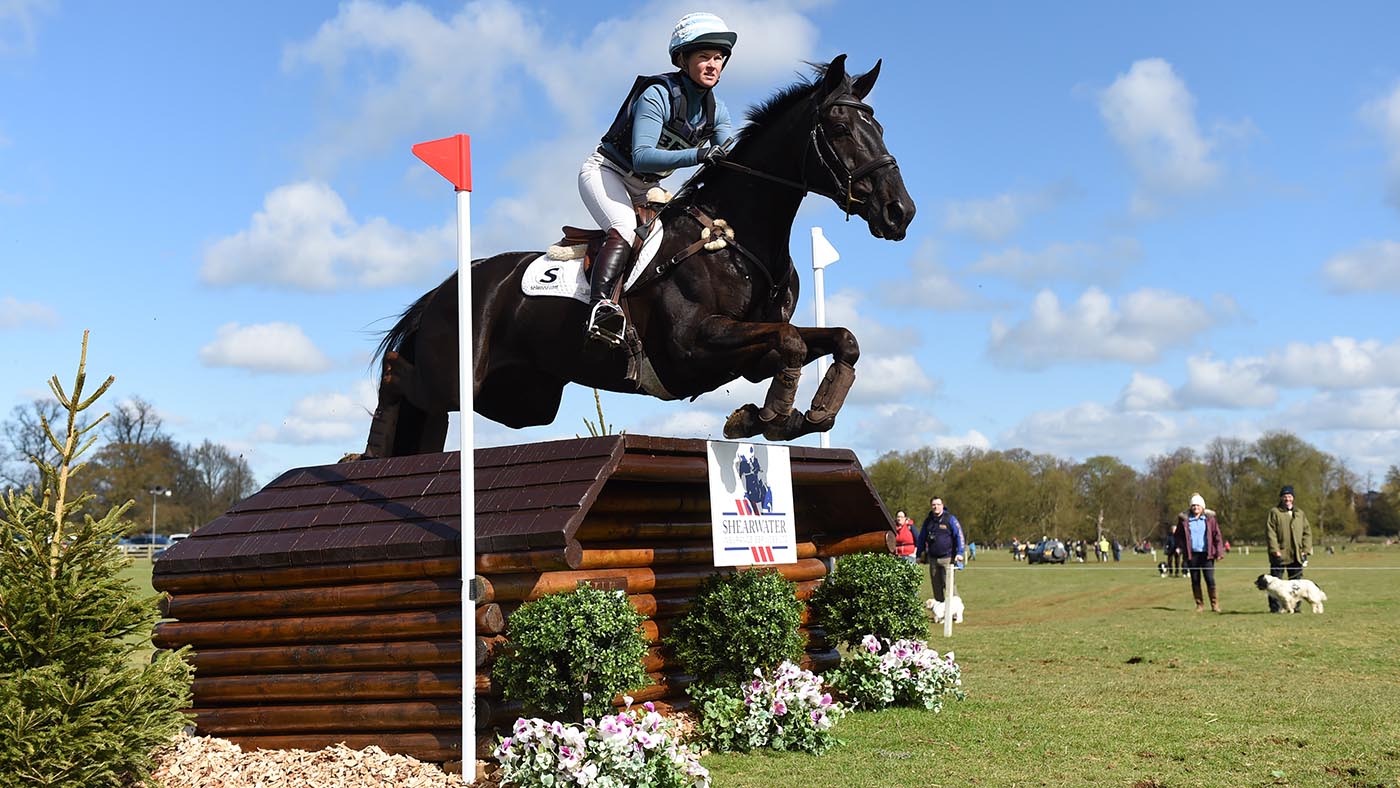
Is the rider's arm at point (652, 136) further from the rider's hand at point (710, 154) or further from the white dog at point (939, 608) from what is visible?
the white dog at point (939, 608)

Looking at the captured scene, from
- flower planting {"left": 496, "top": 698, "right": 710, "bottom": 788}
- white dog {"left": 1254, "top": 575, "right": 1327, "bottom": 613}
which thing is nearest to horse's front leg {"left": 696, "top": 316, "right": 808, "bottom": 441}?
flower planting {"left": 496, "top": 698, "right": 710, "bottom": 788}

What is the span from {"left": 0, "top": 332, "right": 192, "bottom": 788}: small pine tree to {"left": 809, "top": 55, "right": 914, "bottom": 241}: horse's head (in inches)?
135

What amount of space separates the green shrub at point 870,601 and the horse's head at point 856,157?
258 cm

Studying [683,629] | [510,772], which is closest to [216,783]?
[510,772]

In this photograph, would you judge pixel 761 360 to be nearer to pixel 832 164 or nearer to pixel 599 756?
pixel 832 164

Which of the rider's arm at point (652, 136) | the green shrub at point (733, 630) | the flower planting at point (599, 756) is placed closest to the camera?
the flower planting at point (599, 756)

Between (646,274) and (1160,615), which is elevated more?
(646,274)

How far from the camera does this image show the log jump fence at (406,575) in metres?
5.25

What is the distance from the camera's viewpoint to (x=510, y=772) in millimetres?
4758

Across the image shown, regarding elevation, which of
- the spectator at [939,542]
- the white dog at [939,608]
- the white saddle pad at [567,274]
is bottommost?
the white dog at [939,608]

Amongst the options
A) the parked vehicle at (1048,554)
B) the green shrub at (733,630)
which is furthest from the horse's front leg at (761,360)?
the parked vehicle at (1048,554)

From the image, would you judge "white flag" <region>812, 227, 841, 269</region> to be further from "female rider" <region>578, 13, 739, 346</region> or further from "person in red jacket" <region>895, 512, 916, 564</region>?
"person in red jacket" <region>895, 512, 916, 564</region>

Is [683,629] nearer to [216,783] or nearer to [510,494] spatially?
[510,494]

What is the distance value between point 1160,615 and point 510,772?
1274 cm
